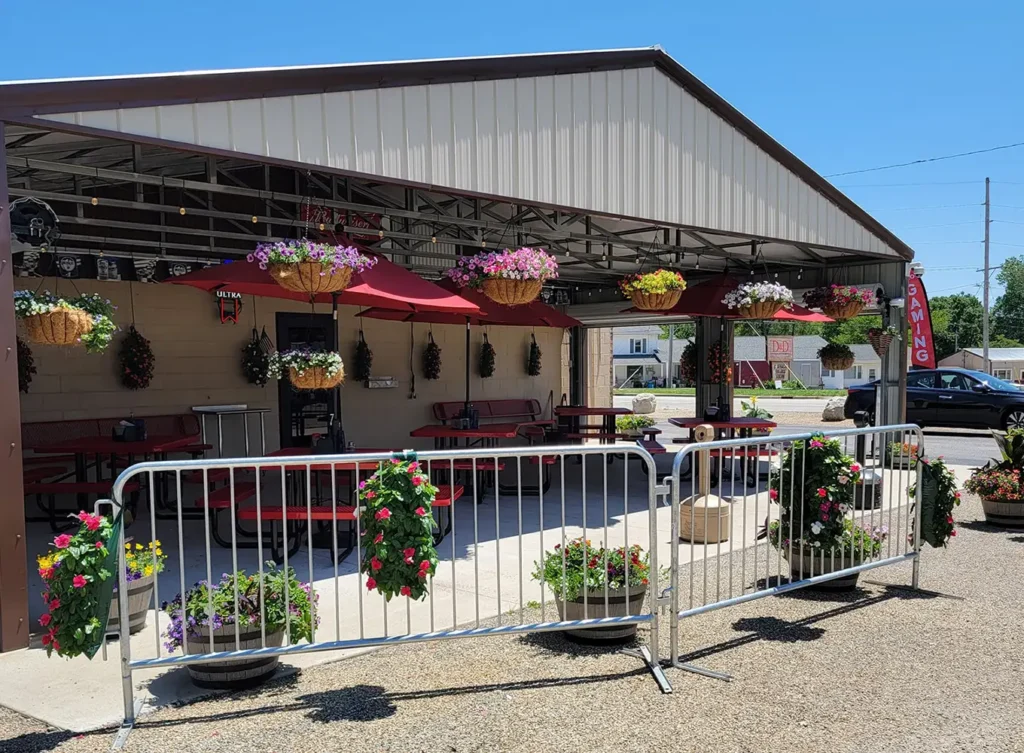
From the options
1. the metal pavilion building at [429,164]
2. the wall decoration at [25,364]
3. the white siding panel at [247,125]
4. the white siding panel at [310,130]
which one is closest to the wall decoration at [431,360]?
the metal pavilion building at [429,164]

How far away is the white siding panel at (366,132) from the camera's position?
609cm

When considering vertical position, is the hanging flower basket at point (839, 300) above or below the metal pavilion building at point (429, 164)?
below


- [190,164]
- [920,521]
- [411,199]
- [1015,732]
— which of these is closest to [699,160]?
[411,199]

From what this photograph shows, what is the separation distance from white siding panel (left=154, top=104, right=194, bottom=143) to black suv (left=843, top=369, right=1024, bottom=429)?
15.8 metres

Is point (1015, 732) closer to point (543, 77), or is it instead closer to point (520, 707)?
point (520, 707)

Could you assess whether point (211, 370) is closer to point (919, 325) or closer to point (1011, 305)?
point (919, 325)

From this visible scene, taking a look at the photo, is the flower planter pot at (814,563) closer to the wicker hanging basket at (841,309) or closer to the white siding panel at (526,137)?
the white siding panel at (526,137)

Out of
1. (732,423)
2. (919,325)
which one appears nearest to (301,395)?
(732,423)

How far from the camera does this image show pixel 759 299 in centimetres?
A: 975

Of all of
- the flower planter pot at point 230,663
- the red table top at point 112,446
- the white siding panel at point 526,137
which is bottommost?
the flower planter pot at point 230,663

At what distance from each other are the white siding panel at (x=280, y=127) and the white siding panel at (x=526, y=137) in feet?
7.03

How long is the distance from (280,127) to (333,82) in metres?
0.59

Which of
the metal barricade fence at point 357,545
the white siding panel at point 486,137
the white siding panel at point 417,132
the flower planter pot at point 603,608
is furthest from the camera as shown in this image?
the white siding panel at point 486,137

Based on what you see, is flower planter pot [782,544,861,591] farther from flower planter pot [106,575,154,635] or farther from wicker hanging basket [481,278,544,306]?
flower planter pot [106,575,154,635]
